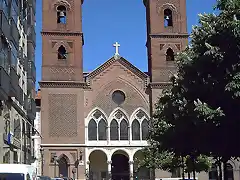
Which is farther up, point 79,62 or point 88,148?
point 79,62

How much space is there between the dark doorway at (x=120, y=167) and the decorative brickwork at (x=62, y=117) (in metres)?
6.99

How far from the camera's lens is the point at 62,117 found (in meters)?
54.0

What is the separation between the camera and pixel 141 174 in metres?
57.2

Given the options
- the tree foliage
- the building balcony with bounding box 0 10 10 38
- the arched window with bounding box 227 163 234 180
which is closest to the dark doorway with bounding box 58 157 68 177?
the arched window with bounding box 227 163 234 180

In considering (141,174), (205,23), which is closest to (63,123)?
(141,174)

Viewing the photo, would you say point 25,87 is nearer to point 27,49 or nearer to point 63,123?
point 27,49

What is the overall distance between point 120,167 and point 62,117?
32.5 feet

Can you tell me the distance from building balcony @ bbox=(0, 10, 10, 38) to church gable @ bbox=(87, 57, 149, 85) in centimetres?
2910

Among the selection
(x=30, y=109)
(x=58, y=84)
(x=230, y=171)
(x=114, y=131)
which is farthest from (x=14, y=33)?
(x=230, y=171)

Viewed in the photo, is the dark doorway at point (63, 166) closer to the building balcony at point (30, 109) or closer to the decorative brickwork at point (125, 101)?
the decorative brickwork at point (125, 101)

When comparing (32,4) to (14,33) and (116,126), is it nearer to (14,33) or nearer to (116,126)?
(14,33)

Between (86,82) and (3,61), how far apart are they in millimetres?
30161

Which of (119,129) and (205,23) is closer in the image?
(205,23)

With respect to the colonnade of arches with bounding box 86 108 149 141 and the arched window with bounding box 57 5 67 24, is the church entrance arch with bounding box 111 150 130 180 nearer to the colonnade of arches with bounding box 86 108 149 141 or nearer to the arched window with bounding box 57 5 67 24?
the colonnade of arches with bounding box 86 108 149 141
